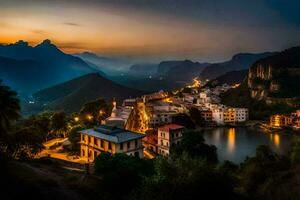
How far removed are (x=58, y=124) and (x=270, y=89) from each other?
7133cm

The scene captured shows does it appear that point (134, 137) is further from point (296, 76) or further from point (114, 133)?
point (296, 76)

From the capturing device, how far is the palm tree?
52.2ft

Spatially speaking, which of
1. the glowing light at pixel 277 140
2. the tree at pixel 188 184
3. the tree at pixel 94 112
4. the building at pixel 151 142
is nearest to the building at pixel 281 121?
the glowing light at pixel 277 140

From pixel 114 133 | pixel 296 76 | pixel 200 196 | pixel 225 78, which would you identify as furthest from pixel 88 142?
pixel 225 78

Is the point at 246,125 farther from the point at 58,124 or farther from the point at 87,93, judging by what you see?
the point at 87,93

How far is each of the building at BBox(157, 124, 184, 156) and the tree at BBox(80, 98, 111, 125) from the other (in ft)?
29.4

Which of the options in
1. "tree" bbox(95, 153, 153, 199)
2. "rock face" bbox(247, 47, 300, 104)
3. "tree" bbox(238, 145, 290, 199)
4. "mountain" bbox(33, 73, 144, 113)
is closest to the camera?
"tree" bbox(95, 153, 153, 199)

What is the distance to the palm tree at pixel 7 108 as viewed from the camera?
15898mm

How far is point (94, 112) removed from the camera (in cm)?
4366

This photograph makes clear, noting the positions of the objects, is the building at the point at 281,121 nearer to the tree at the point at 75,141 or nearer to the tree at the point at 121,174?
the tree at the point at 75,141

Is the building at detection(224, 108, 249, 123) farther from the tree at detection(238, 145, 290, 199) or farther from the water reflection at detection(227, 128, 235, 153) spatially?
the tree at detection(238, 145, 290, 199)

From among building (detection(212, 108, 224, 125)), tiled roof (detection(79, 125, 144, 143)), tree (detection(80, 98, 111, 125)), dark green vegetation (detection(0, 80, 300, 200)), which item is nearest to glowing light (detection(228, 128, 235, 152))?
building (detection(212, 108, 224, 125))

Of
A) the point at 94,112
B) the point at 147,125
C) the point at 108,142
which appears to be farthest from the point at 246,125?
the point at 108,142

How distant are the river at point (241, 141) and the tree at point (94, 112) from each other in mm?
15733
